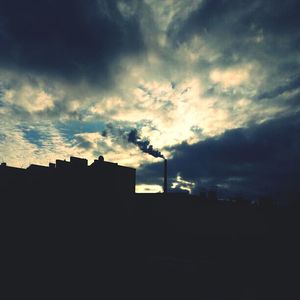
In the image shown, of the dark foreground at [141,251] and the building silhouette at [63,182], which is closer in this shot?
the dark foreground at [141,251]

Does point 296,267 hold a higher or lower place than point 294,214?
lower

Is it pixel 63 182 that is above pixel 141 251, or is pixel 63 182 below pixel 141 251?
above

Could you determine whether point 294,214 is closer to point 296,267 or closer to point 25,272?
point 296,267

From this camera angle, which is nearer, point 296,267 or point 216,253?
point 296,267

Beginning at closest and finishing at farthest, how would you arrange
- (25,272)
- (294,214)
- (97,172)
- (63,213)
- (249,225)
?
1. (25,272)
2. (63,213)
3. (97,172)
4. (249,225)
5. (294,214)

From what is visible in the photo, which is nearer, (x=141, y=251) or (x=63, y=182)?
(x=63, y=182)

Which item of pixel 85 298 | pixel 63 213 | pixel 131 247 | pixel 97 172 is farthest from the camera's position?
pixel 97 172

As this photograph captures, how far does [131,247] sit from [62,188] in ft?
23.1

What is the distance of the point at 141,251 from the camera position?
1978 centimetres

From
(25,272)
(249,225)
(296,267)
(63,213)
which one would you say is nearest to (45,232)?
(63,213)

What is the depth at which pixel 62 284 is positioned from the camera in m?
13.9

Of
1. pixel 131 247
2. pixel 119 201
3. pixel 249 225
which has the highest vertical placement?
pixel 119 201

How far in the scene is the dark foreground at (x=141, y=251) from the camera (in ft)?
43.6

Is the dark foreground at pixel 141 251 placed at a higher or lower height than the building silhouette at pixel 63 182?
lower
